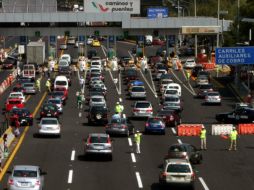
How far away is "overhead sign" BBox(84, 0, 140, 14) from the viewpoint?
394 feet

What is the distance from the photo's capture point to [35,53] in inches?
4515

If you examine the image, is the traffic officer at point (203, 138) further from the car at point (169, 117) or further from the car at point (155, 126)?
the car at point (169, 117)

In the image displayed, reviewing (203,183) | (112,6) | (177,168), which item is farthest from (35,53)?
(177,168)

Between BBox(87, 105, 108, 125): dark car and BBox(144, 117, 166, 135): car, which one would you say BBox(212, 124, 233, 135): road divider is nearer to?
BBox(144, 117, 166, 135): car

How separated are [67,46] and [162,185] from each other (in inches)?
4722

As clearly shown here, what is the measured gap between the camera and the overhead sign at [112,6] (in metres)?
120

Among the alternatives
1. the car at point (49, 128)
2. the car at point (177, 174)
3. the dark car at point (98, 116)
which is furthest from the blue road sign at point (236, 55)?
the car at point (177, 174)

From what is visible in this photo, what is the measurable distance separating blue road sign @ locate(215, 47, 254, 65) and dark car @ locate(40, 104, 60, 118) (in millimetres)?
18245

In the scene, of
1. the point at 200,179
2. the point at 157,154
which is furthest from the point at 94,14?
the point at 200,179

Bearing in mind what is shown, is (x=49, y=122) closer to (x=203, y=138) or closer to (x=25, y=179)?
(x=203, y=138)

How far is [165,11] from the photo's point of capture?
5128 inches

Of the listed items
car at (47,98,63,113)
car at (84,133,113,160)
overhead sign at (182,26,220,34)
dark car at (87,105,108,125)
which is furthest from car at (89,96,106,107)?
overhead sign at (182,26,220,34)

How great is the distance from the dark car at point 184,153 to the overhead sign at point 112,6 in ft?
243

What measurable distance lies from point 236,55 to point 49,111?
19.3m
